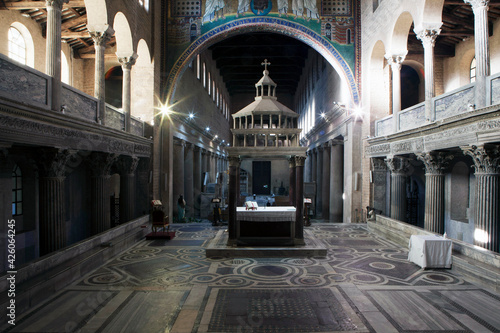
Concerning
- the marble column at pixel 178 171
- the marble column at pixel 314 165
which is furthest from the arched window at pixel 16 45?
the marble column at pixel 314 165

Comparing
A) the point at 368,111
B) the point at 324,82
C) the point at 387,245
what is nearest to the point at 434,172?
the point at 387,245

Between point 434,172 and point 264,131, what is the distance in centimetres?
599

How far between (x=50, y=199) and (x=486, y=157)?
11.4 meters

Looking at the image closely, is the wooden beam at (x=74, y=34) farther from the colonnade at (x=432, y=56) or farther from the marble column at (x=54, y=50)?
the colonnade at (x=432, y=56)

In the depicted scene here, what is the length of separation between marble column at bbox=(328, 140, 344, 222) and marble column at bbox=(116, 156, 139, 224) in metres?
11.3

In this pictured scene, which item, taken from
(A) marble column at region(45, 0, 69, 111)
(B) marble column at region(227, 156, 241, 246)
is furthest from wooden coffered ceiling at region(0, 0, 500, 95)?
(B) marble column at region(227, 156, 241, 246)

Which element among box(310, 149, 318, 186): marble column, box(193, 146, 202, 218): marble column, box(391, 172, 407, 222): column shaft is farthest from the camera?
box(310, 149, 318, 186): marble column

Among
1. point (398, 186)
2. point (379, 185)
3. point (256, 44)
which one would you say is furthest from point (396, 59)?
point (256, 44)

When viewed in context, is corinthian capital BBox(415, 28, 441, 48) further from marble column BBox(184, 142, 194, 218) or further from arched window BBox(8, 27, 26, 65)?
arched window BBox(8, 27, 26, 65)

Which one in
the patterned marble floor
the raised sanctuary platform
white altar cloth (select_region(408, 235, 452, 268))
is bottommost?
the patterned marble floor

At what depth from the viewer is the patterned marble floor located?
5461 millimetres

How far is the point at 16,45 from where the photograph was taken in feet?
36.0

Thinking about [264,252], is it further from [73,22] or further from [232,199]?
[73,22]

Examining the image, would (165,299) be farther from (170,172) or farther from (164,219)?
(170,172)
